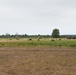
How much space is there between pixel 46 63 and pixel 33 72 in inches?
144

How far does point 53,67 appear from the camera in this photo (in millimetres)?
21328

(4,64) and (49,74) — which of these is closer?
(49,74)

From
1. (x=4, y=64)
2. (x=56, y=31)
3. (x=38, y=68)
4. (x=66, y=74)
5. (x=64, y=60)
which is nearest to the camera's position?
(x=66, y=74)

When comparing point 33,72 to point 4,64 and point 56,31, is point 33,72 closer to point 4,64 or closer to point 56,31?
point 4,64

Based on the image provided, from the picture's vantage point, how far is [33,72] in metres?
19.6

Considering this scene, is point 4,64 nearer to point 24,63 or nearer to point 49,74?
point 24,63

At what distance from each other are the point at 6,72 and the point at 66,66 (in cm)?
489

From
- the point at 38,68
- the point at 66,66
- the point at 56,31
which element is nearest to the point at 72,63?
the point at 66,66

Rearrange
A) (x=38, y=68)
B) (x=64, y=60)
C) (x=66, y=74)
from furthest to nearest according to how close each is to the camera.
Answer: (x=64, y=60)
(x=38, y=68)
(x=66, y=74)

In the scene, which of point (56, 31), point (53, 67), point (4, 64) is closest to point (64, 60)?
point (53, 67)

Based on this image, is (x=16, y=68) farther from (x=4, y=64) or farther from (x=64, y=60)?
(x=64, y=60)

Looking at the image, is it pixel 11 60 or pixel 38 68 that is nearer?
pixel 38 68

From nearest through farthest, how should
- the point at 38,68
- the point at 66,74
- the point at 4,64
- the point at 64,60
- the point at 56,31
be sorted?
1. the point at 66,74
2. the point at 38,68
3. the point at 4,64
4. the point at 64,60
5. the point at 56,31

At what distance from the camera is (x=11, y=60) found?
82.2 feet
